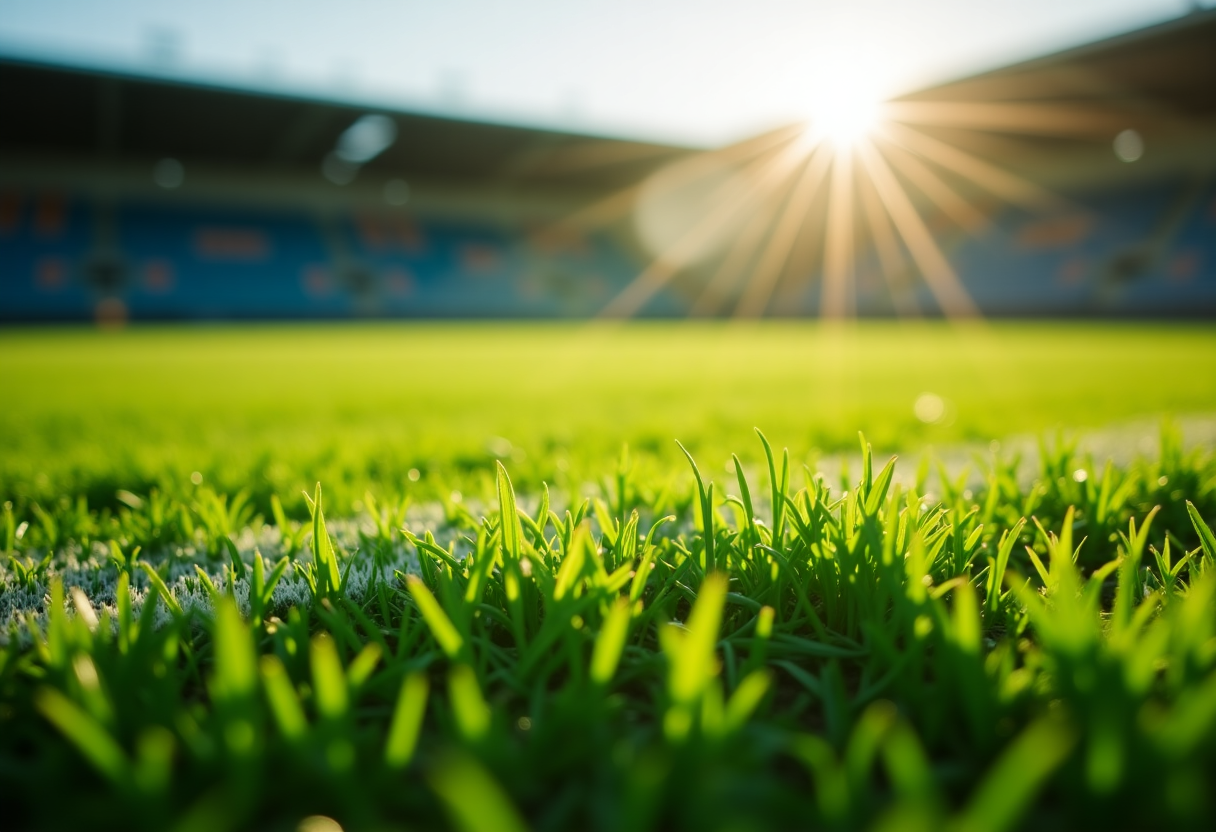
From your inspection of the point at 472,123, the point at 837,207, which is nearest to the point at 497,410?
the point at 472,123

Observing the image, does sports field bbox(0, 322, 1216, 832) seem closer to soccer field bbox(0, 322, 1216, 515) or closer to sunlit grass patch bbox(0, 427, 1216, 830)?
sunlit grass patch bbox(0, 427, 1216, 830)

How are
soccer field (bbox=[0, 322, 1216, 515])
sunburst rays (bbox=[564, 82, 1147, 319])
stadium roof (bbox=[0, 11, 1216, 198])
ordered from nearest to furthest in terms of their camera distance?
soccer field (bbox=[0, 322, 1216, 515]), stadium roof (bbox=[0, 11, 1216, 198]), sunburst rays (bbox=[564, 82, 1147, 319])

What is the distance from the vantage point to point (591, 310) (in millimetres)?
30828

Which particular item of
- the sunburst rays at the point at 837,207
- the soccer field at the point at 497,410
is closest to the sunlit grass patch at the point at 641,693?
the soccer field at the point at 497,410

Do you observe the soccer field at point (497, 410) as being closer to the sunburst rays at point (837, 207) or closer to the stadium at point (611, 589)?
the stadium at point (611, 589)

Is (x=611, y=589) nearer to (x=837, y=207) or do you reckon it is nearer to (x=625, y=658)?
(x=625, y=658)

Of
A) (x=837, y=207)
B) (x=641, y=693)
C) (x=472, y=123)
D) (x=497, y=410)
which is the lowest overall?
(x=641, y=693)

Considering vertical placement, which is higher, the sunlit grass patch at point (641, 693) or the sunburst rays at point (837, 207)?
the sunburst rays at point (837, 207)

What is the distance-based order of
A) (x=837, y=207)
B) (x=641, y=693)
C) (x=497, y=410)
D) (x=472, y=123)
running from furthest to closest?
(x=837, y=207), (x=472, y=123), (x=497, y=410), (x=641, y=693)

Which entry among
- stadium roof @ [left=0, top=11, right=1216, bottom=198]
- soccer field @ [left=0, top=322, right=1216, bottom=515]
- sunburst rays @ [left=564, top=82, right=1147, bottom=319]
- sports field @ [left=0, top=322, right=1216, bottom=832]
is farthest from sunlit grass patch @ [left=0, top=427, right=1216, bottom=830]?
sunburst rays @ [left=564, top=82, right=1147, bottom=319]

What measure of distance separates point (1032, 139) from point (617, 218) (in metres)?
17.7

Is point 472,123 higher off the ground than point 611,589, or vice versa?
point 472,123

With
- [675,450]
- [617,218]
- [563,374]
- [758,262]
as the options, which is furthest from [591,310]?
[675,450]

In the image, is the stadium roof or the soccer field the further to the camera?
the stadium roof
